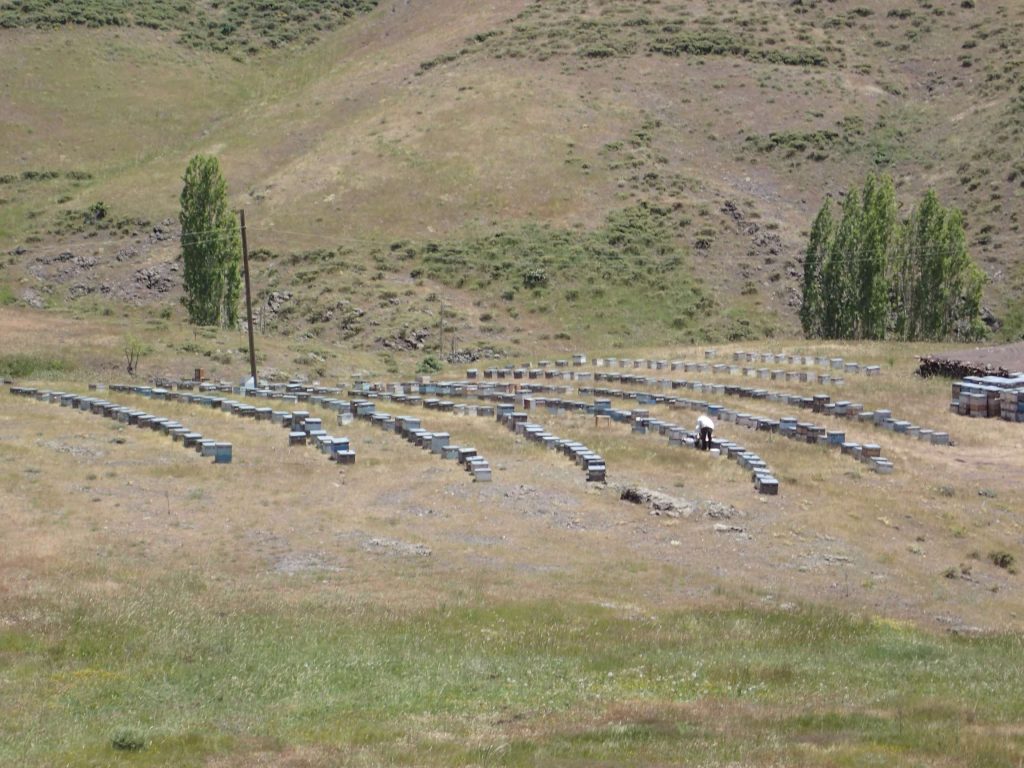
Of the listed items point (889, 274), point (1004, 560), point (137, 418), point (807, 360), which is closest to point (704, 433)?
point (1004, 560)

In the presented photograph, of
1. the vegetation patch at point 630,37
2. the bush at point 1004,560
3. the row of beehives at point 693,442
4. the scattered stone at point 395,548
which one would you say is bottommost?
the bush at point 1004,560

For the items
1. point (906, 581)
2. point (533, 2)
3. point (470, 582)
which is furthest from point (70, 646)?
point (533, 2)

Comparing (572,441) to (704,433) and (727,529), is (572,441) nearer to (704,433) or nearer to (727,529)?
(704,433)

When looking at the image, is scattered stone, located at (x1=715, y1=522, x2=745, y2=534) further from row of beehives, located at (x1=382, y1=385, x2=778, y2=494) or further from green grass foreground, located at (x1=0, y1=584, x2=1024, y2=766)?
green grass foreground, located at (x1=0, y1=584, x2=1024, y2=766)

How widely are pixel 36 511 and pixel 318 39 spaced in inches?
4888

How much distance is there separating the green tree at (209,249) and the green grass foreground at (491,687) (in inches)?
2180

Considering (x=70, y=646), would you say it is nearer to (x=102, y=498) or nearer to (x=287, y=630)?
(x=287, y=630)

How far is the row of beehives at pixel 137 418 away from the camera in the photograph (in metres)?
42.1

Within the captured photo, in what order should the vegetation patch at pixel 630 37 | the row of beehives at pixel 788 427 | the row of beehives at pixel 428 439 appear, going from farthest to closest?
the vegetation patch at pixel 630 37
the row of beehives at pixel 788 427
the row of beehives at pixel 428 439

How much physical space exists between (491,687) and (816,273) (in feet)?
222

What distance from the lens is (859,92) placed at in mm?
120812

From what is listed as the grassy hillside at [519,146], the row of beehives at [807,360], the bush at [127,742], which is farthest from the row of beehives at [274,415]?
the row of beehives at [807,360]

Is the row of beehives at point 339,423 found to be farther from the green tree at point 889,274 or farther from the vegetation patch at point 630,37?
the vegetation patch at point 630,37

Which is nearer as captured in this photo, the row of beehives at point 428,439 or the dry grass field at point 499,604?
the dry grass field at point 499,604
